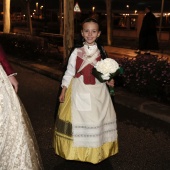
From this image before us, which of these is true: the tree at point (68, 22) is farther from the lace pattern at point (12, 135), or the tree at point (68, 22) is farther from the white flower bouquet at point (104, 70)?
the lace pattern at point (12, 135)

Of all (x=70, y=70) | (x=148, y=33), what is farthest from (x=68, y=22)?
(x=70, y=70)

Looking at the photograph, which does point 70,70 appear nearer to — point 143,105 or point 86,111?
point 86,111

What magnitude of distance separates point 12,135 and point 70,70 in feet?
4.49

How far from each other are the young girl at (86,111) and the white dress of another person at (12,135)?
0.97 metres

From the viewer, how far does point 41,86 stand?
377 inches

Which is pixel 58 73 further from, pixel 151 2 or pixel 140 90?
pixel 151 2

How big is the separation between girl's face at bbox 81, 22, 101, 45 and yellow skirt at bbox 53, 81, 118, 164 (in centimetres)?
62

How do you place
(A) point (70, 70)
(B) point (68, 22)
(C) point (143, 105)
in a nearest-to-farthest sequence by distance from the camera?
(A) point (70, 70)
(C) point (143, 105)
(B) point (68, 22)

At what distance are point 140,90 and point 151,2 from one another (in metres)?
20.1

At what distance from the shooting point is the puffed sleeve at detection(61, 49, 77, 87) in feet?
14.4

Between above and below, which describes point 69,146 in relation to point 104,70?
below

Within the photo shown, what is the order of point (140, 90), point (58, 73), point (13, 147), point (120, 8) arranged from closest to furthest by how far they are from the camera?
point (13, 147) < point (140, 90) < point (58, 73) < point (120, 8)

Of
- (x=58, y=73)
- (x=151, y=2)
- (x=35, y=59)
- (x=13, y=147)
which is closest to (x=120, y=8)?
(x=151, y=2)

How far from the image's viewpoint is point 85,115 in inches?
165
